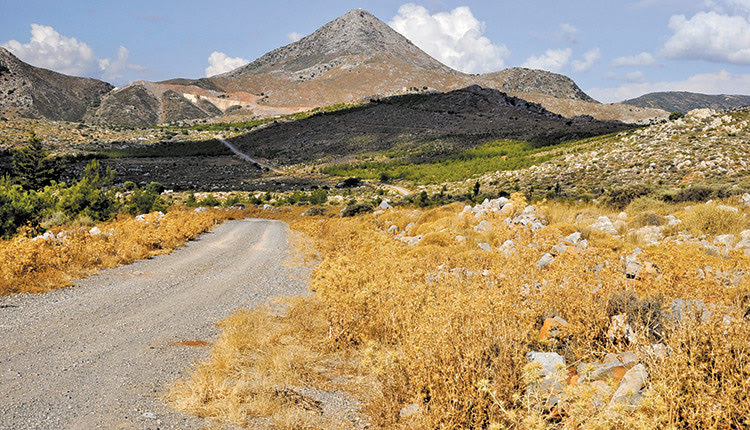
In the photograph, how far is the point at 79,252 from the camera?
36.2ft

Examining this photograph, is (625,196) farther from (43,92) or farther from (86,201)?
(43,92)

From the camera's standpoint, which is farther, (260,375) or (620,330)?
(260,375)

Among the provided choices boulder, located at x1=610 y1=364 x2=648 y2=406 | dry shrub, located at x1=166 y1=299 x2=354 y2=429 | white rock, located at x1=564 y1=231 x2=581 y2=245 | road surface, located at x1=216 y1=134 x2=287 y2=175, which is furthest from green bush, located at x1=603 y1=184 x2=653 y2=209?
road surface, located at x1=216 y1=134 x2=287 y2=175

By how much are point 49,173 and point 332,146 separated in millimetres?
43124

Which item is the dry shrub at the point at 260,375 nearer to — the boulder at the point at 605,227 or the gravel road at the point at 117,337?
the gravel road at the point at 117,337

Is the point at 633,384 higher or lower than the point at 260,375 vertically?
higher

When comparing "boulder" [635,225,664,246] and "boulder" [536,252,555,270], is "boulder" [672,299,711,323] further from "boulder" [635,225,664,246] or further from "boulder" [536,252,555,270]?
"boulder" [635,225,664,246]

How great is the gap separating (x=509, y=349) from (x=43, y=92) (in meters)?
196

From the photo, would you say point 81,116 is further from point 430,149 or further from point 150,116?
point 430,149

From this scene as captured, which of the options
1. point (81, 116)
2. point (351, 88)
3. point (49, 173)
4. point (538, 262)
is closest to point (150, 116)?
point (81, 116)

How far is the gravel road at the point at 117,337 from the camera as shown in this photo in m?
4.18

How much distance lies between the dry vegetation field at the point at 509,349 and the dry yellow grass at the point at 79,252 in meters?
4.83

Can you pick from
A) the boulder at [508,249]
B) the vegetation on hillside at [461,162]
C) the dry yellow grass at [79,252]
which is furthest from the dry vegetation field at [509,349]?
the vegetation on hillside at [461,162]

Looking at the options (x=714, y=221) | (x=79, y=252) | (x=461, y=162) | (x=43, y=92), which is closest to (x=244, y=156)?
(x=461, y=162)
